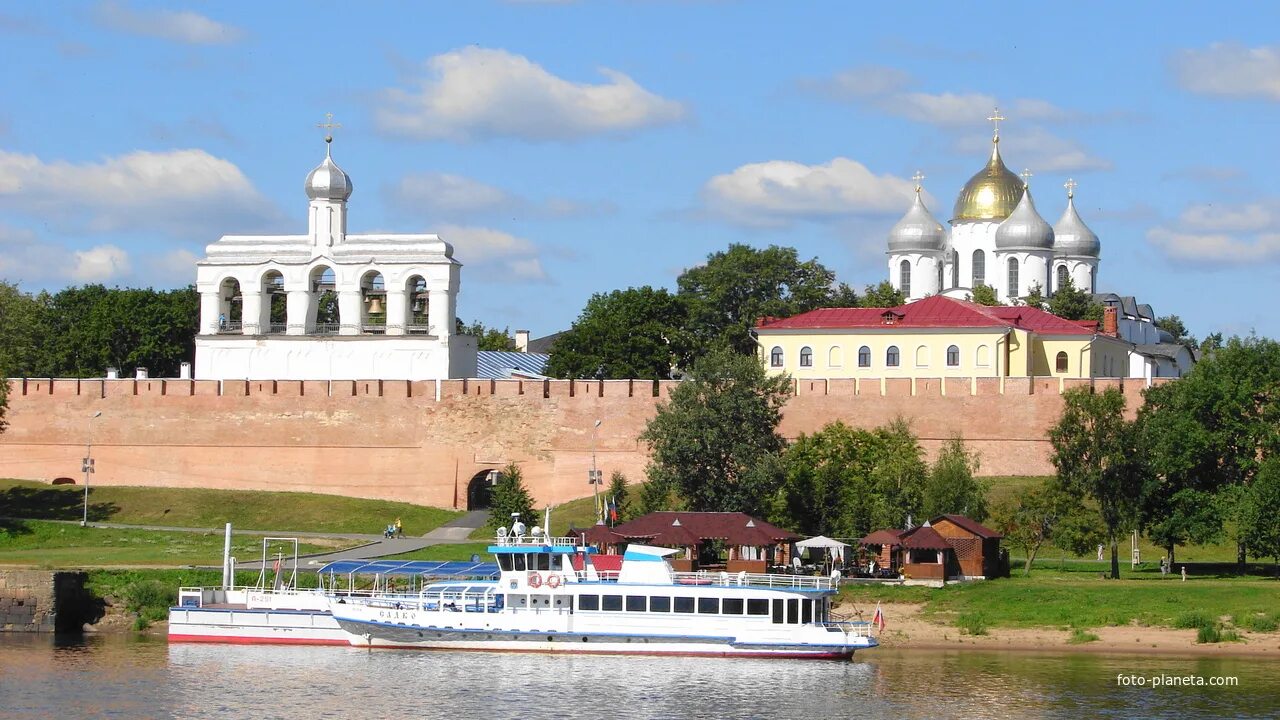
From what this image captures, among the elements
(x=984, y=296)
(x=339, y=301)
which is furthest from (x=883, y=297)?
(x=339, y=301)

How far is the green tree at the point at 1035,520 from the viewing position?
2010 inches

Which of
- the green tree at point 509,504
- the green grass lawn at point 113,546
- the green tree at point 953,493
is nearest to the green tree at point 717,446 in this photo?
the green tree at point 953,493

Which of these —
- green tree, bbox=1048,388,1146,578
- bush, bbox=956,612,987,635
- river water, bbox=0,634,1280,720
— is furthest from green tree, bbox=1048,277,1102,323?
river water, bbox=0,634,1280,720

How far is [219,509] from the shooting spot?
63438 millimetres

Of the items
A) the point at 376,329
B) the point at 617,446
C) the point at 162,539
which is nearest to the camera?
the point at 162,539

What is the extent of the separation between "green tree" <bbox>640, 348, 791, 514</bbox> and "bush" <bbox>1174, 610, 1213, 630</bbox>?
13.3 metres

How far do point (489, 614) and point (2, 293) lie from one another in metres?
48.7

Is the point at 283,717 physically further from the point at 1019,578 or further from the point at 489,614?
the point at 1019,578

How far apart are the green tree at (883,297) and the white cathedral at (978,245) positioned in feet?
14.9

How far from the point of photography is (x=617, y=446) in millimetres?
67875

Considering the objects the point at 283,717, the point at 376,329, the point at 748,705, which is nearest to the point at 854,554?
the point at 748,705

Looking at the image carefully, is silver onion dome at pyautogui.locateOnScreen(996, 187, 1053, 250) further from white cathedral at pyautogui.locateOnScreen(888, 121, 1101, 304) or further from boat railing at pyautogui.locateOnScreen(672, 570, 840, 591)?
boat railing at pyautogui.locateOnScreen(672, 570, 840, 591)

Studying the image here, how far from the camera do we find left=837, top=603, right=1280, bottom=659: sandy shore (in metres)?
42.1

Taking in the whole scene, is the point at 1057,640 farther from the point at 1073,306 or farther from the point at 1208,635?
the point at 1073,306
